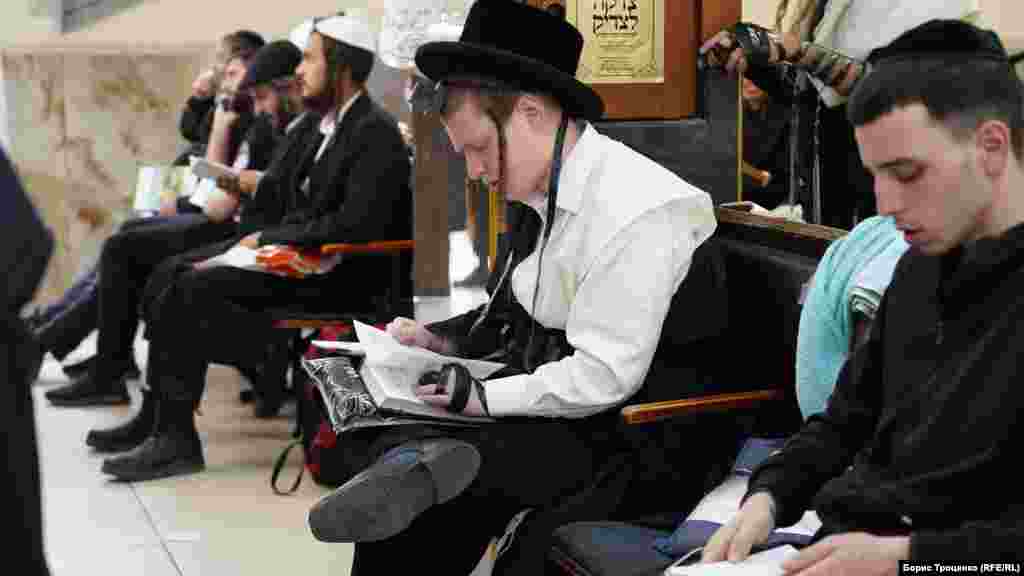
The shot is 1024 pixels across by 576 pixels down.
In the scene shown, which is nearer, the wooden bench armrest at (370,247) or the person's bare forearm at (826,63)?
the person's bare forearm at (826,63)

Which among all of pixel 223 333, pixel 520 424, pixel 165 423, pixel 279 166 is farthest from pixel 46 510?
pixel 520 424

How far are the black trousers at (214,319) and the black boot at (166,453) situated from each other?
1.9 inches

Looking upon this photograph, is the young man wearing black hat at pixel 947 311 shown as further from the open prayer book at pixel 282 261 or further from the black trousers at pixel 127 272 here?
the black trousers at pixel 127 272

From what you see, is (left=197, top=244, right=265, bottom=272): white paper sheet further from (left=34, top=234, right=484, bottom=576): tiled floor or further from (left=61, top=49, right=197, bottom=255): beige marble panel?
(left=61, top=49, right=197, bottom=255): beige marble panel

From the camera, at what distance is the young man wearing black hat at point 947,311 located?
5.89 ft

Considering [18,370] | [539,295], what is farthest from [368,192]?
[18,370]

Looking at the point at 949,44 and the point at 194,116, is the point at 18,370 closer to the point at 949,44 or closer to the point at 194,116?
the point at 949,44

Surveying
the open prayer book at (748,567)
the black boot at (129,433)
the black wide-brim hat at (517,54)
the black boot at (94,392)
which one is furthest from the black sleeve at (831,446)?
the black boot at (94,392)

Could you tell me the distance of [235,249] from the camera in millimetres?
5113

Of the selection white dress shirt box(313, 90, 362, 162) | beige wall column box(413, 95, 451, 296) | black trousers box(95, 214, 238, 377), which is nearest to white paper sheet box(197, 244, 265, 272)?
white dress shirt box(313, 90, 362, 162)

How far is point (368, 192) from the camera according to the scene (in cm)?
493

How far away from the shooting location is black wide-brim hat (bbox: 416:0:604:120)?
2.85m

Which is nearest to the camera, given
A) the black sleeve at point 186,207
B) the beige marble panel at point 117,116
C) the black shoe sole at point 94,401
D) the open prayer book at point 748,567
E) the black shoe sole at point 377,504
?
the open prayer book at point 748,567

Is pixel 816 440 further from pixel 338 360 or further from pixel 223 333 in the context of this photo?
pixel 223 333
